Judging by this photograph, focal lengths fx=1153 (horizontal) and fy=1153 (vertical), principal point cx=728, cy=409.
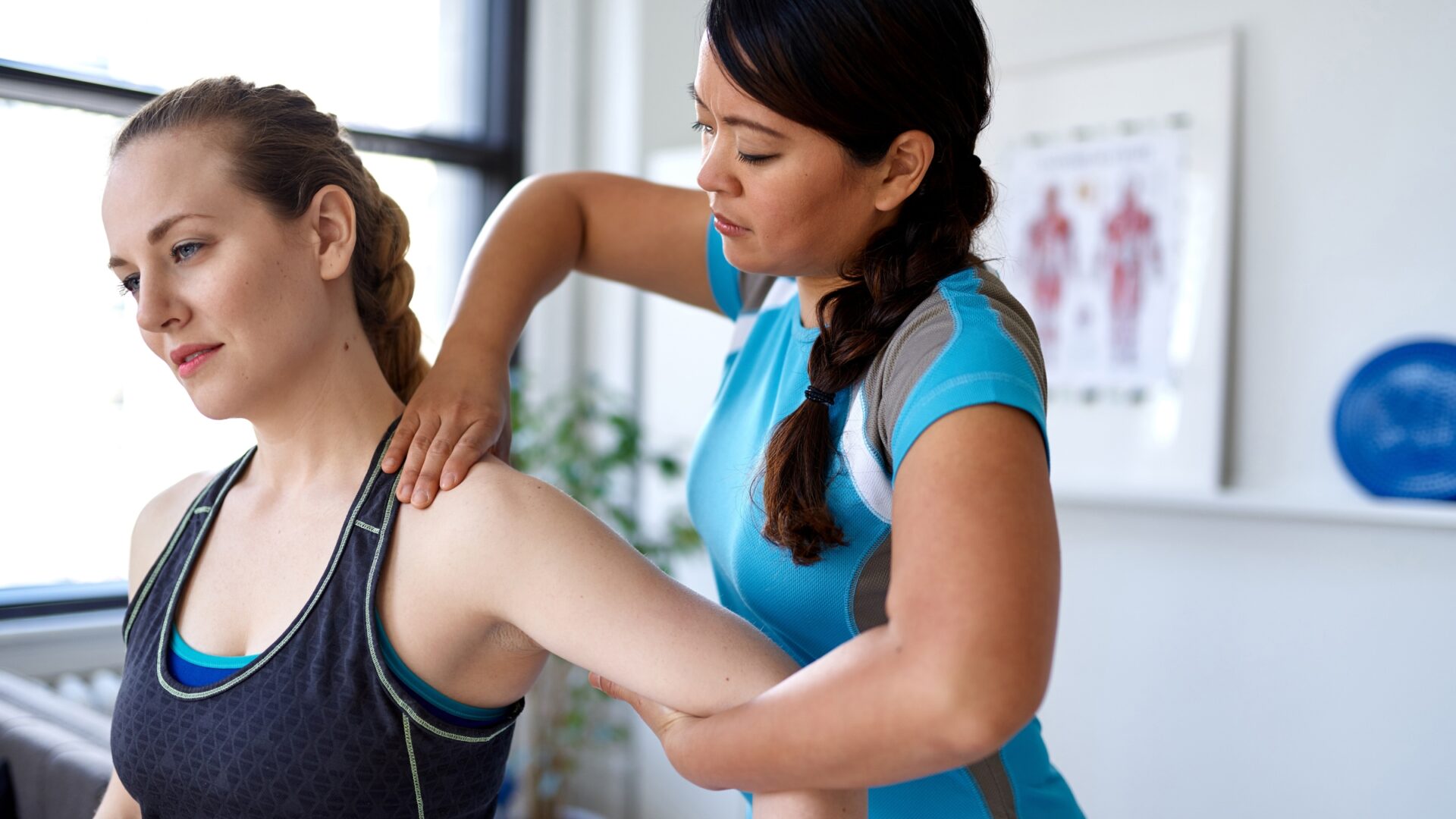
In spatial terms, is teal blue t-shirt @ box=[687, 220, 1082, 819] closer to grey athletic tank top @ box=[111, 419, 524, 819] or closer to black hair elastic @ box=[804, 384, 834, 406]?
black hair elastic @ box=[804, 384, 834, 406]

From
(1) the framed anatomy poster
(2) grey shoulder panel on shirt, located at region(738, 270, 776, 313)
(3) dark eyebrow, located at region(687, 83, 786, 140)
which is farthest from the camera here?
(1) the framed anatomy poster

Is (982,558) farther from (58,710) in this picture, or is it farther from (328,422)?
(58,710)

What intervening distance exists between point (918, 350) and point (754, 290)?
477mm

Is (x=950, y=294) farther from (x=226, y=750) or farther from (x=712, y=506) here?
(x=226, y=750)

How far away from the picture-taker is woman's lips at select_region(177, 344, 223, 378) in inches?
45.0

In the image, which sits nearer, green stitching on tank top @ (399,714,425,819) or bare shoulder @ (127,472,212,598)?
green stitching on tank top @ (399,714,425,819)

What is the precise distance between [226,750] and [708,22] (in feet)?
2.64

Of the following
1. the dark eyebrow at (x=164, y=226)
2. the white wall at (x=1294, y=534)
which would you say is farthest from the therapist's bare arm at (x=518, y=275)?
the white wall at (x=1294, y=534)

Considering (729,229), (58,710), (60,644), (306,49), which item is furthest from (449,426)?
(306,49)

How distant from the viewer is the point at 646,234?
1.44m

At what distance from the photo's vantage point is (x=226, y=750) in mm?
1088

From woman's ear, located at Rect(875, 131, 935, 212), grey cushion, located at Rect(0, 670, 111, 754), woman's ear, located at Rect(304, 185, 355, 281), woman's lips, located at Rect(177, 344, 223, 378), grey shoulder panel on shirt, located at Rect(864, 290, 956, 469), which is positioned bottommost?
grey cushion, located at Rect(0, 670, 111, 754)

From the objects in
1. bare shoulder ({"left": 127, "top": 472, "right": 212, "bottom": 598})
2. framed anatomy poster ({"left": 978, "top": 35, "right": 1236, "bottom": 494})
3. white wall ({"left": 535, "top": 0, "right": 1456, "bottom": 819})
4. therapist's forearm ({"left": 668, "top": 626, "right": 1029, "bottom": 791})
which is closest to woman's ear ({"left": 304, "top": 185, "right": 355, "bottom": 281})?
bare shoulder ({"left": 127, "top": 472, "right": 212, "bottom": 598})

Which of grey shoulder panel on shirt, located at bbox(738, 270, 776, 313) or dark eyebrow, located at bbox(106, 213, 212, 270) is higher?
dark eyebrow, located at bbox(106, 213, 212, 270)
